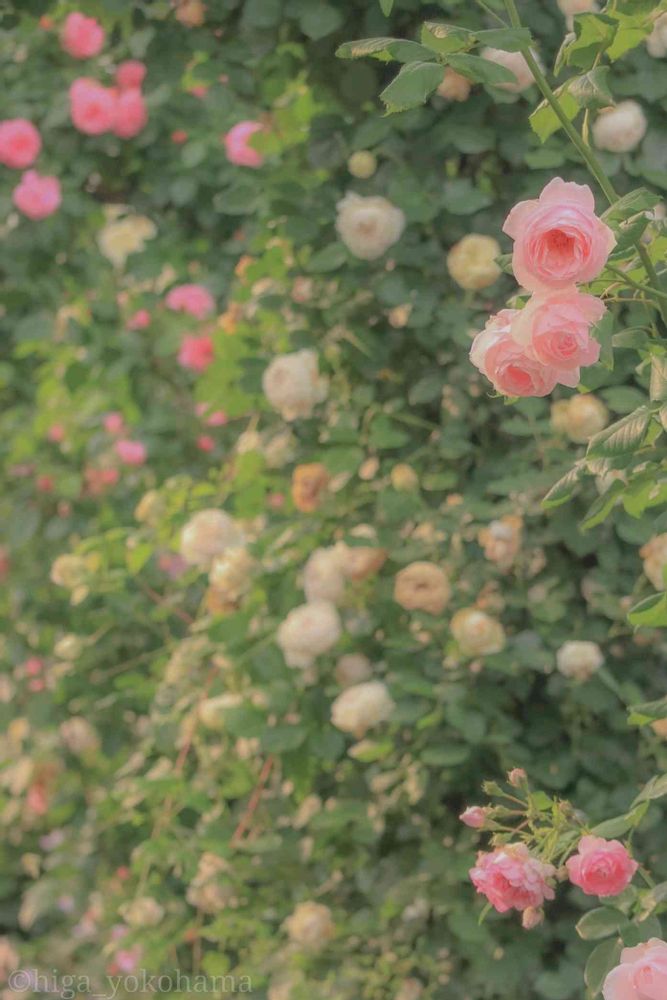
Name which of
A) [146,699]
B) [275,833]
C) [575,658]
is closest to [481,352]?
[575,658]

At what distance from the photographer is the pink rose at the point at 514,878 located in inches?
42.3

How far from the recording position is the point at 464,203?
1766 millimetres

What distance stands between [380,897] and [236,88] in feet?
3.43

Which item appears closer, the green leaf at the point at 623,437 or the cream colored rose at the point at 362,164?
the green leaf at the point at 623,437

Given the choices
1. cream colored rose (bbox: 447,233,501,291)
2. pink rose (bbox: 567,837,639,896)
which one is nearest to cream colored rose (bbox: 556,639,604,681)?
cream colored rose (bbox: 447,233,501,291)

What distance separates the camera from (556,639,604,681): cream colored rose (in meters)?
1.67

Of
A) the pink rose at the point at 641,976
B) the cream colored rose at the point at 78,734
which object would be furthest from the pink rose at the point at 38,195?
the pink rose at the point at 641,976

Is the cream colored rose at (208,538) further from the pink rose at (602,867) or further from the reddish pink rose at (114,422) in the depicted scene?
the pink rose at (602,867)

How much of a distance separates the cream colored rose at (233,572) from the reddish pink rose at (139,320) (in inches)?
33.2

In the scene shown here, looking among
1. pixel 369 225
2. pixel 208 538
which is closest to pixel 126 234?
pixel 208 538

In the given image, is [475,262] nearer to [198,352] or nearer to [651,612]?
[651,612]

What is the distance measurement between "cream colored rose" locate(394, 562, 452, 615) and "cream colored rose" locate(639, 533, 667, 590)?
9.4 inches

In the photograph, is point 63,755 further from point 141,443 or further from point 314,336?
point 314,336

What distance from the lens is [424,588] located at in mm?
1733
